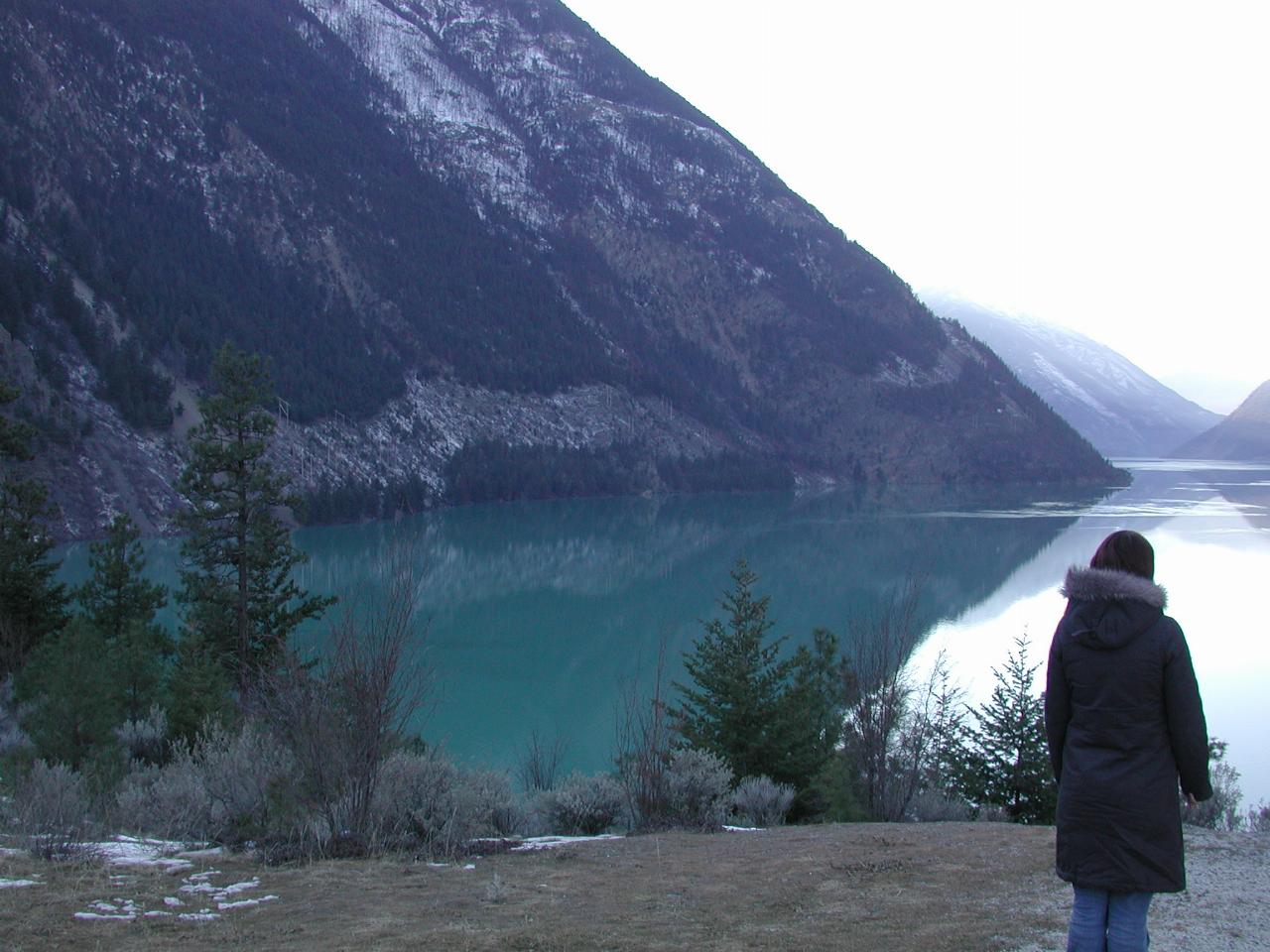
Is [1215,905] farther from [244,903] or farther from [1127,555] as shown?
[244,903]

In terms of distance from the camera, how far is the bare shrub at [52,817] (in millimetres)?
6543

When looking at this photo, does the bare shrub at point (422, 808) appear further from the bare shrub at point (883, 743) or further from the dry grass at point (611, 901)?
the bare shrub at point (883, 743)

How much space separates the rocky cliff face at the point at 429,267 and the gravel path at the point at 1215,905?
4975 cm

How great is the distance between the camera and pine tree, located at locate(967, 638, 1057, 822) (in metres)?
13.9

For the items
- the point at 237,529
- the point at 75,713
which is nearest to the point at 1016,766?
the point at 75,713

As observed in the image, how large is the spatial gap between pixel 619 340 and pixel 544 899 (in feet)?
365

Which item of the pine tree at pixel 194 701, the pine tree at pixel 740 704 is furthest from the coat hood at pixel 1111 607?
the pine tree at pixel 194 701

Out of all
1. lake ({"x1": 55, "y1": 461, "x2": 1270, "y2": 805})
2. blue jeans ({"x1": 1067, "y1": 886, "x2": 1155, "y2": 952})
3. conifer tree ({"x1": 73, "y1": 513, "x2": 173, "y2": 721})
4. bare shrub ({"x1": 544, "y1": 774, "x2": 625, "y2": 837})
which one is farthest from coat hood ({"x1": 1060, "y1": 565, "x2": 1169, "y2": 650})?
conifer tree ({"x1": 73, "y1": 513, "x2": 173, "y2": 721})

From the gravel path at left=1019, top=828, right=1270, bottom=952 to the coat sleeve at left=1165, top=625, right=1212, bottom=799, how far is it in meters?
1.62

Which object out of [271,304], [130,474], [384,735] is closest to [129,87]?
[271,304]

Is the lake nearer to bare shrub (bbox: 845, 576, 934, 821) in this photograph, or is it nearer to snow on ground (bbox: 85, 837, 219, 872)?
snow on ground (bbox: 85, 837, 219, 872)

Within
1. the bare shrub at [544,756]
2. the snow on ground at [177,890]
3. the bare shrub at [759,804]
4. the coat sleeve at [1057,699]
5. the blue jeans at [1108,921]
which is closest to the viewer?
the blue jeans at [1108,921]

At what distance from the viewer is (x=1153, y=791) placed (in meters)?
3.58

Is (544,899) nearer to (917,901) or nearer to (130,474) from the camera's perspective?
(917,901)
